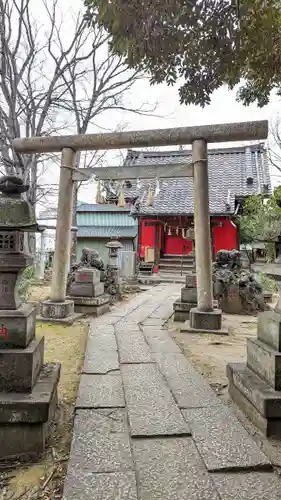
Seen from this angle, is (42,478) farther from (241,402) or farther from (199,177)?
(199,177)

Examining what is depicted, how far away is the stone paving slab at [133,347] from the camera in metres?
3.91

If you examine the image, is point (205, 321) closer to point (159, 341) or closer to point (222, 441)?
point (159, 341)

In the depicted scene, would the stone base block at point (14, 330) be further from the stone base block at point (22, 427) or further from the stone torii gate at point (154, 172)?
the stone torii gate at point (154, 172)

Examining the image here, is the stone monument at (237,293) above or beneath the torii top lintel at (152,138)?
beneath

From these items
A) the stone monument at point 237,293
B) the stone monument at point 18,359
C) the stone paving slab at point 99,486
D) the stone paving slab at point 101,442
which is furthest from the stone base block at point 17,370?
the stone monument at point 237,293

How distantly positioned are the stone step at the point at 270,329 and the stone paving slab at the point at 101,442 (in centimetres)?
125

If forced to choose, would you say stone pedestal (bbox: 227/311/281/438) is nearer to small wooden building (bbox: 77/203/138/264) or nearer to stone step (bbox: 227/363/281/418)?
stone step (bbox: 227/363/281/418)

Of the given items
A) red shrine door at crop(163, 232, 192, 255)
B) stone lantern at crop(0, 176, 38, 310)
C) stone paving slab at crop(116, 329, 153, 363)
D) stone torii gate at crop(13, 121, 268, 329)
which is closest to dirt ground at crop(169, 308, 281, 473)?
stone torii gate at crop(13, 121, 268, 329)

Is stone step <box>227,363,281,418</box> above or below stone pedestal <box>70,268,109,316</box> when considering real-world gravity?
below

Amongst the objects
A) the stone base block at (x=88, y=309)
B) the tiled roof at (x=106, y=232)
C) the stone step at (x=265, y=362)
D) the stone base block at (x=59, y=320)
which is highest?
the tiled roof at (x=106, y=232)

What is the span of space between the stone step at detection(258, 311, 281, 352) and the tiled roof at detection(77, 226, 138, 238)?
56.6 feet

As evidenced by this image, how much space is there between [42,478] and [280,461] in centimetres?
141

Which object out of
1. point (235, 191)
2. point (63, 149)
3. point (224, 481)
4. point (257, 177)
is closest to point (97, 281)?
point (63, 149)

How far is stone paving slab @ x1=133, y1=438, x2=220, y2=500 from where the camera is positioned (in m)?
1.58
